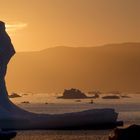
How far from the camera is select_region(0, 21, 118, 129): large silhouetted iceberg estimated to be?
4966 centimetres

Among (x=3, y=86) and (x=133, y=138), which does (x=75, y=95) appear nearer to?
(x=3, y=86)

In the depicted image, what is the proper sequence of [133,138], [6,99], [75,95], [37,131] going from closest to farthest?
[133,138], [6,99], [37,131], [75,95]

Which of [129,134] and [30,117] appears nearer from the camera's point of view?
[129,134]

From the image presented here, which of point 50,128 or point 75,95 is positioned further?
point 75,95

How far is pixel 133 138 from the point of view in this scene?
33125 millimetres

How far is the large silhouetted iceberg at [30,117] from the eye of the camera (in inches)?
1955

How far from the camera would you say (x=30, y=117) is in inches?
1964

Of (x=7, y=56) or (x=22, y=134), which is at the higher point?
(x=7, y=56)

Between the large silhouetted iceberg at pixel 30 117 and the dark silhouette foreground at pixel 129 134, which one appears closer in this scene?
the dark silhouette foreground at pixel 129 134

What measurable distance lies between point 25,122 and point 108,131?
19.7 ft

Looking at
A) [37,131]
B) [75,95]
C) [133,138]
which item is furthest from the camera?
[75,95]

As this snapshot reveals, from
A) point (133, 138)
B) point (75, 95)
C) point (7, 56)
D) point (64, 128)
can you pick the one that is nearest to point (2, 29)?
point (7, 56)

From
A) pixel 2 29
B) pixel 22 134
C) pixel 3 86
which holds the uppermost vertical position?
pixel 2 29

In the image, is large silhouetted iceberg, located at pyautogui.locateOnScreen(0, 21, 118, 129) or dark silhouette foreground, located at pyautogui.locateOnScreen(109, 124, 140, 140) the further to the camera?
large silhouetted iceberg, located at pyautogui.locateOnScreen(0, 21, 118, 129)
